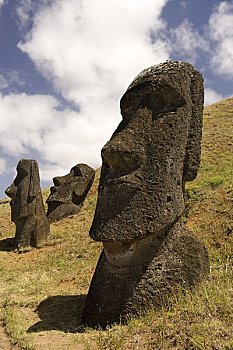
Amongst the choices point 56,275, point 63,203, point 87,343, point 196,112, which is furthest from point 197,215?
point 63,203

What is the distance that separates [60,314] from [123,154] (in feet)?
9.33

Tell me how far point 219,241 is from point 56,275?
3940 millimetres

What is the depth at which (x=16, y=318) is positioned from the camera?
6.96 meters

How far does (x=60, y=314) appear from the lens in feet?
23.4

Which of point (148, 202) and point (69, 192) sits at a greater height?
point (69, 192)

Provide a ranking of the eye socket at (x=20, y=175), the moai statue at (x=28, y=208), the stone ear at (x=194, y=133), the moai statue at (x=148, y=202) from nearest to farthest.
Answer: the moai statue at (x=148, y=202), the stone ear at (x=194, y=133), the moai statue at (x=28, y=208), the eye socket at (x=20, y=175)

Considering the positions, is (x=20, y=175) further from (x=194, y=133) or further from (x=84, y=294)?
(x=194, y=133)

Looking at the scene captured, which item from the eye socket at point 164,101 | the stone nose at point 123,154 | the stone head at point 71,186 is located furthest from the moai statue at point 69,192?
the eye socket at point 164,101

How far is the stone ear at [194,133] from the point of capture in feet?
23.2

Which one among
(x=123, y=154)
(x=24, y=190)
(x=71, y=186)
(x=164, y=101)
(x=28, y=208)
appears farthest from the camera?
(x=71, y=186)

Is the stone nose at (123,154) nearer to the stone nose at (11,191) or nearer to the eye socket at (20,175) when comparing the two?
the eye socket at (20,175)

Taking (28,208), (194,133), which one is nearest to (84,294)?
(194,133)

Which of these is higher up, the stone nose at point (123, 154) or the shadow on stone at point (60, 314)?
the stone nose at point (123, 154)

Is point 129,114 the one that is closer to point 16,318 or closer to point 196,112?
point 196,112
